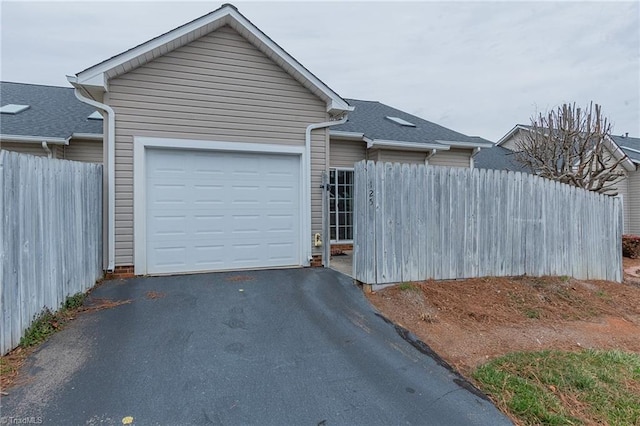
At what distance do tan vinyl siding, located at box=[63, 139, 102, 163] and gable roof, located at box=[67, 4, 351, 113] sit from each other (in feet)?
10.8

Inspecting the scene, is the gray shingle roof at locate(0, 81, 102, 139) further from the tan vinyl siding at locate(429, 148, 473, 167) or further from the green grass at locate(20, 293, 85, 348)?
the tan vinyl siding at locate(429, 148, 473, 167)

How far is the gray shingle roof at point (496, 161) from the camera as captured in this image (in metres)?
15.4

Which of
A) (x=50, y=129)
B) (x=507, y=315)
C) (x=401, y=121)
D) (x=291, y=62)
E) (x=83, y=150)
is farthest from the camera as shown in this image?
(x=401, y=121)

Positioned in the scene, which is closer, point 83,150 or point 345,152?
point 83,150

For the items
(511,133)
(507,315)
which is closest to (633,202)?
(511,133)

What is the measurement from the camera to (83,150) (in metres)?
8.80

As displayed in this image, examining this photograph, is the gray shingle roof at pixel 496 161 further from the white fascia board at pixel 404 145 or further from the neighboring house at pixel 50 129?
the neighboring house at pixel 50 129

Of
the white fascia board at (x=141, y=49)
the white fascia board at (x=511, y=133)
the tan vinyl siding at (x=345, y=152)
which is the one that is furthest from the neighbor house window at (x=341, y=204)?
the white fascia board at (x=511, y=133)

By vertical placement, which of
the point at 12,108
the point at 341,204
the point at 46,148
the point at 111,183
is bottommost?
the point at 341,204

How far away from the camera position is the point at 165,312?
15.1 ft

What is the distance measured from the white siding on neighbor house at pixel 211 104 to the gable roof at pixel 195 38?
116 millimetres

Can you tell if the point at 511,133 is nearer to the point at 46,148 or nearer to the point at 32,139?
the point at 46,148

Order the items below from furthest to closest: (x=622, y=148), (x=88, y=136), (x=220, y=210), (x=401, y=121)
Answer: (x=622, y=148) < (x=401, y=121) < (x=88, y=136) < (x=220, y=210)

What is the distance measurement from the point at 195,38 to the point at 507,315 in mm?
7091
